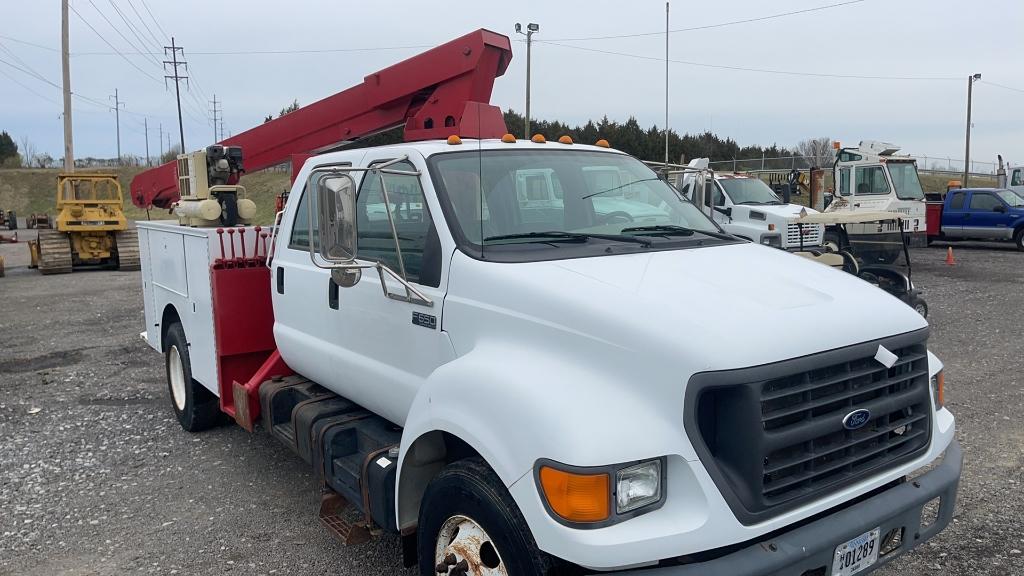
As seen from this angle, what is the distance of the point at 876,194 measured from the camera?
18797 millimetres

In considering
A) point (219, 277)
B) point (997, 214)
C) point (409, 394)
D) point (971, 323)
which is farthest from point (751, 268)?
point (997, 214)

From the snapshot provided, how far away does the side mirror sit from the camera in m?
3.31

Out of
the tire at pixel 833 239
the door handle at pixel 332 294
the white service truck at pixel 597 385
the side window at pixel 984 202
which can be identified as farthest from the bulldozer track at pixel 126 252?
the side window at pixel 984 202

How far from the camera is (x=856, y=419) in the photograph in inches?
111

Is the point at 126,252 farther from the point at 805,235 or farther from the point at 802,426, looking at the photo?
the point at 802,426

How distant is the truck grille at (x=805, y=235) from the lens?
15023 millimetres

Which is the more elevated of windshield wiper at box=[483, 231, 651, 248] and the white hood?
windshield wiper at box=[483, 231, 651, 248]

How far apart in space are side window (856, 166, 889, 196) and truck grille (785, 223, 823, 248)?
13.7 feet

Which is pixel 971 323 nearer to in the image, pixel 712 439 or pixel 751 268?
pixel 751 268

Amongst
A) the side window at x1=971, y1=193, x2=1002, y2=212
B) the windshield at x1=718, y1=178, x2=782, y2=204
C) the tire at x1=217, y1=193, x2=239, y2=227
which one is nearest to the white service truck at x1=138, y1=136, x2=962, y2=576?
the tire at x1=217, y1=193, x2=239, y2=227

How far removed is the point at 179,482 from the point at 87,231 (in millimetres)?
17497

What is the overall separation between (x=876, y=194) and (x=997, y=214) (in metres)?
5.38

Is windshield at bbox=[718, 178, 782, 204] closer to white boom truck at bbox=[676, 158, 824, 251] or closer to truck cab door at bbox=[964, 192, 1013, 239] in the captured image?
white boom truck at bbox=[676, 158, 824, 251]

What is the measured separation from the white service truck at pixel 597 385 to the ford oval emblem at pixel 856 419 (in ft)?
0.03
